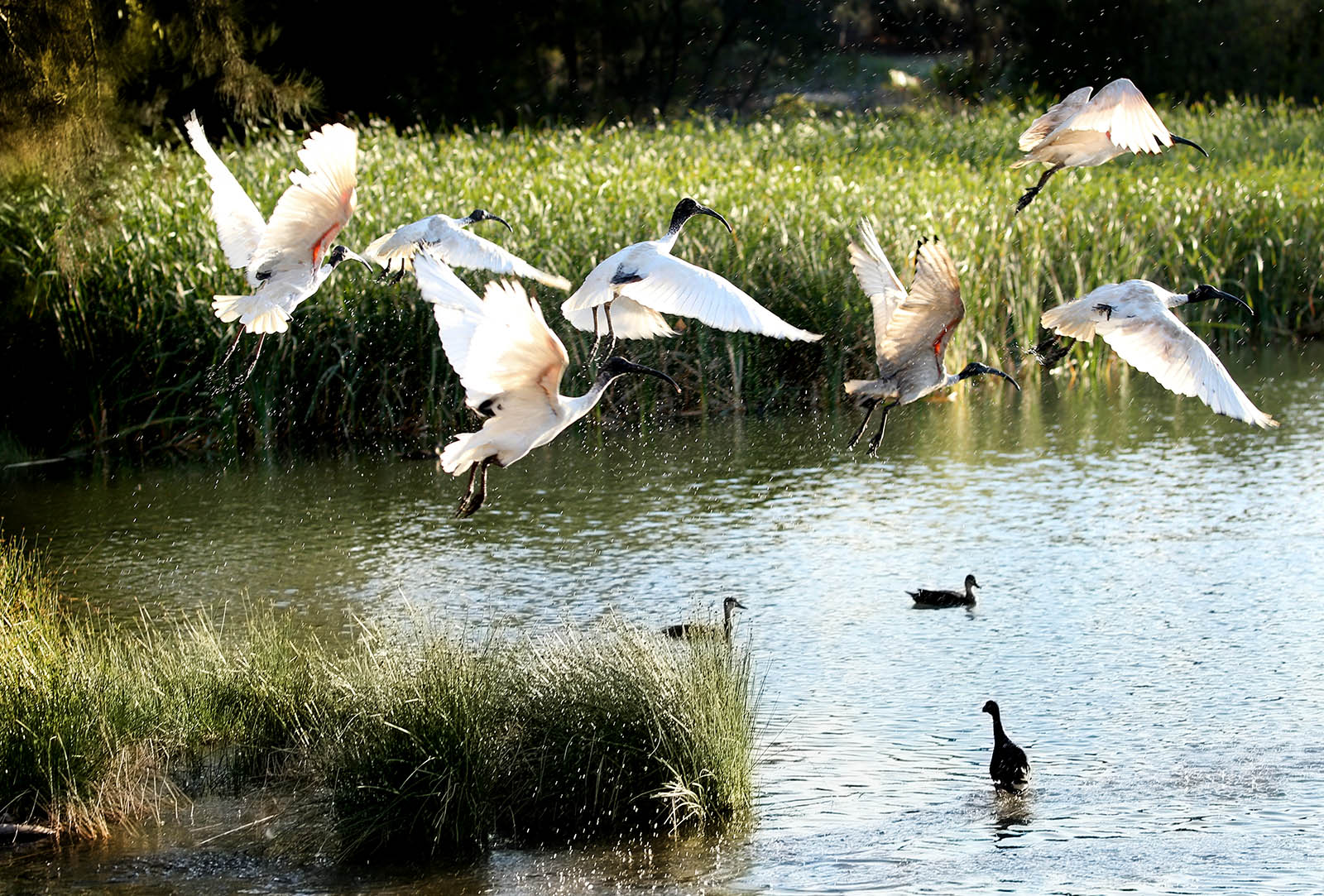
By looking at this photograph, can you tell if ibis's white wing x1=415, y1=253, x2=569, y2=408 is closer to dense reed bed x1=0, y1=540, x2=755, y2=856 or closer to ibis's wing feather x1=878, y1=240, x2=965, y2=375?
dense reed bed x1=0, y1=540, x2=755, y2=856

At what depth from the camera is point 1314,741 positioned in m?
7.62

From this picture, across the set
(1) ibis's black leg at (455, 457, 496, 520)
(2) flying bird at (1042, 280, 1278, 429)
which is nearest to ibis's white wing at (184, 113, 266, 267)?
(1) ibis's black leg at (455, 457, 496, 520)

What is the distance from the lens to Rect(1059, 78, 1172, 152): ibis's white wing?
7.07 metres

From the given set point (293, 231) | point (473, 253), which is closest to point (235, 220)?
point (473, 253)

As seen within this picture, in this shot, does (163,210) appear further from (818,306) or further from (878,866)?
(878,866)

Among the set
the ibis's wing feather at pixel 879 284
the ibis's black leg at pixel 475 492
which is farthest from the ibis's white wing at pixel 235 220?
the ibis's wing feather at pixel 879 284

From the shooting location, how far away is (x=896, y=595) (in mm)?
10320

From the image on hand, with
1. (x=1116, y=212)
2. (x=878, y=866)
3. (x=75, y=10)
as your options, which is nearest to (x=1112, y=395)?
(x=1116, y=212)

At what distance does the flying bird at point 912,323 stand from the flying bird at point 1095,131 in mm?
438

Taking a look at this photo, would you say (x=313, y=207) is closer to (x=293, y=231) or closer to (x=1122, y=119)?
(x=293, y=231)

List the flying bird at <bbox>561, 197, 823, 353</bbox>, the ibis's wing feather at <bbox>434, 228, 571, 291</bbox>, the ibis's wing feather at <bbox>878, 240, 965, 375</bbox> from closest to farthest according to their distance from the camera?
the ibis's wing feather at <bbox>878, 240, 965, 375</bbox> < the flying bird at <bbox>561, 197, 823, 353</bbox> < the ibis's wing feather at <bbox>434, 228, 571, 291</bbox>

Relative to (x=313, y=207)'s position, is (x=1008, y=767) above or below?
below

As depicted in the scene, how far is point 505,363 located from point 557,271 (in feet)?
30.7

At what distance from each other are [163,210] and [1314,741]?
39.9ft
